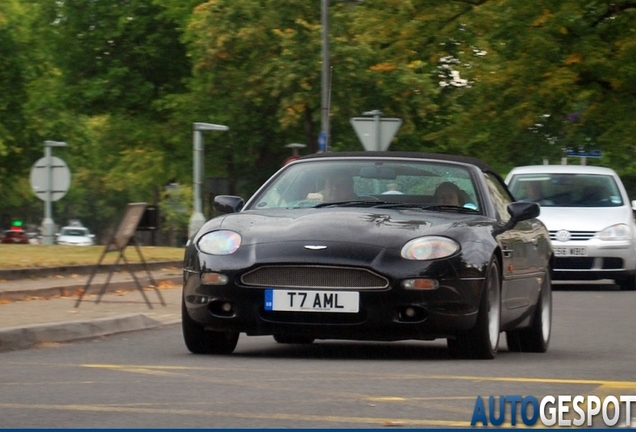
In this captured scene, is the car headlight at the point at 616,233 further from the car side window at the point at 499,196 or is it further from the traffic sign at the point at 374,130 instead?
the car side window at the point at 499,196

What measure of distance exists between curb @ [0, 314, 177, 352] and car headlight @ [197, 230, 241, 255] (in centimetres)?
183

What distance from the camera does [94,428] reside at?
6.59 meters

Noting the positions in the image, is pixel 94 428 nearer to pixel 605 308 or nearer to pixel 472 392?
pixel 472 392

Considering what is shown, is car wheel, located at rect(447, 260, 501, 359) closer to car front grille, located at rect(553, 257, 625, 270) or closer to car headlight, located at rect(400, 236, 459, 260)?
car headlight, located at rect(400, 236, 459, 260)

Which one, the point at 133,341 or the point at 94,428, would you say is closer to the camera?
the point at 94,428

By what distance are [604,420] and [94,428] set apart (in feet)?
6.97

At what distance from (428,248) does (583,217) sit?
42.7ft

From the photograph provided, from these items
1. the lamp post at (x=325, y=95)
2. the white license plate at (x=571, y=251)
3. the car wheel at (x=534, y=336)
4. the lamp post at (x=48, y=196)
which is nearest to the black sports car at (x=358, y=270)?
the car wheel at (x=534, y=336)

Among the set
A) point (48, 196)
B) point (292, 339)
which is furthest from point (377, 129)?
point (292, 339)

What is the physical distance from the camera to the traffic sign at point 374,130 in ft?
97.5

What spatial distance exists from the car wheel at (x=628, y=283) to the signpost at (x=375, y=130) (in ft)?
24.7

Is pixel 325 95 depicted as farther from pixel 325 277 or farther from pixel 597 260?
pixel 325 277

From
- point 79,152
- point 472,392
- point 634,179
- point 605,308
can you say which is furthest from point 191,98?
point 472,392

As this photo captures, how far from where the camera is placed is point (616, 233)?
74.4 feet
